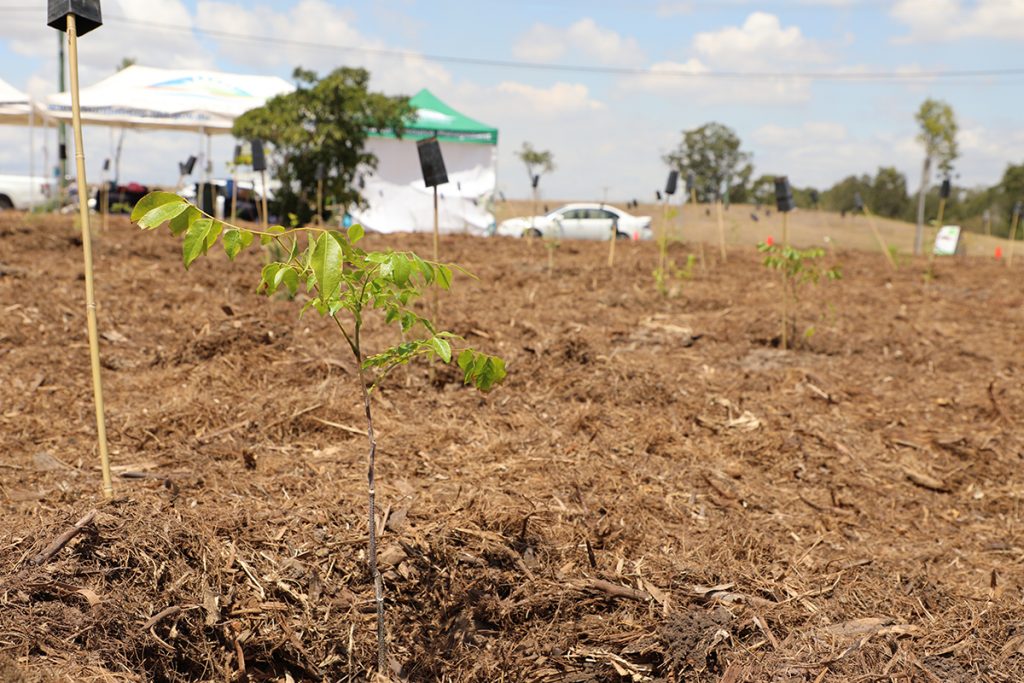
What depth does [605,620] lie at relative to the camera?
2936 millimetres

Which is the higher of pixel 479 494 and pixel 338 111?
pixel 338 111

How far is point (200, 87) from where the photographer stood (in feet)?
56.3

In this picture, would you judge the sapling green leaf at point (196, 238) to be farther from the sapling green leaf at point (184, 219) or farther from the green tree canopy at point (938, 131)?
the green tree canopy at point (938, 131)

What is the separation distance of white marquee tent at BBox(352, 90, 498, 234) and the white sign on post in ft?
29.2

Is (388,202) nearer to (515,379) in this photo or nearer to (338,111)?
(338,111)

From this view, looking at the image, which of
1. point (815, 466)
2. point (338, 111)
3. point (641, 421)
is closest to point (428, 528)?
point (641, 421)

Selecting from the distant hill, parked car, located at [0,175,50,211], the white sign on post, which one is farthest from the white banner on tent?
the white sign on post

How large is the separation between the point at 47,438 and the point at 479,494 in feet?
6.63

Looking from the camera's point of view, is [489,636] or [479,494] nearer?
[489,636]

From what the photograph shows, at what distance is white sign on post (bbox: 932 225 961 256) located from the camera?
669 inches

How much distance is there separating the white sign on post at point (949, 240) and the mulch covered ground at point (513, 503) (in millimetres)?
11158

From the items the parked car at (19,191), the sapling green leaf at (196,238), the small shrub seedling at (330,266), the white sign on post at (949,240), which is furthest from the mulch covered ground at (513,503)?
the parked car at (19,191)

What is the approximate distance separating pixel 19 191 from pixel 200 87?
592 cm

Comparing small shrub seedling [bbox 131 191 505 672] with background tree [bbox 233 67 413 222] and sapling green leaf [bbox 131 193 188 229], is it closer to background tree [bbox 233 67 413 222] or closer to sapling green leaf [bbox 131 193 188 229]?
sapling green leaf [bbox 131 193 188 229]
